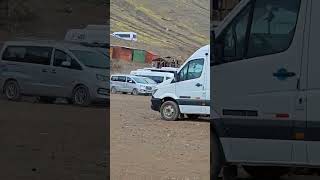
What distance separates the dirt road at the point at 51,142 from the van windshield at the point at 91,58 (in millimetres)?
1088

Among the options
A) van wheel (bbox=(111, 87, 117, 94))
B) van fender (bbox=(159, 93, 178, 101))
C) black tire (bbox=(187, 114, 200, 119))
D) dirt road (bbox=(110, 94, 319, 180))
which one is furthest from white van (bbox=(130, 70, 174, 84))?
dirt road (bbox=(110, 94, 319, 180))

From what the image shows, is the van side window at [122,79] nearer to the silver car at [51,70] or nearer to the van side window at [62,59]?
the silver car at [51,70]

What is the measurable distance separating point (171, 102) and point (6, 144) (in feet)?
24.3

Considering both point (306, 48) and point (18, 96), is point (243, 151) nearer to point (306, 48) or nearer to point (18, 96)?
point (306, 48)

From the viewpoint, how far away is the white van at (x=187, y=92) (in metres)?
16.1

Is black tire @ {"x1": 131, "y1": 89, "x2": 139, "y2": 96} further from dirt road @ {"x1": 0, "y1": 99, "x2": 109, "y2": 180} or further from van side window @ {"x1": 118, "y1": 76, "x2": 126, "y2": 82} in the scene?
dirt road @ {"x1": 0, "y1": 99, "x2": 109, "y2": 180}

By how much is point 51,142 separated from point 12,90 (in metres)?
3.03

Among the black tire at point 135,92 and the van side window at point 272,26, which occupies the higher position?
the van side window at point 272,26

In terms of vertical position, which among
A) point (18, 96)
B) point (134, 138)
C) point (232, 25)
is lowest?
point (134, 138)

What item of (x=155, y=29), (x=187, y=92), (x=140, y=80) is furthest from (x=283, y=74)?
(x=155, y=29)

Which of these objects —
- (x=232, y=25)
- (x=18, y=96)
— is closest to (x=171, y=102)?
(x=18, y=96)

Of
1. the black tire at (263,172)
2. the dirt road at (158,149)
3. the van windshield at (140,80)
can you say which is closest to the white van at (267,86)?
the black tire at (263,172)

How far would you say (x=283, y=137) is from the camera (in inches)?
263

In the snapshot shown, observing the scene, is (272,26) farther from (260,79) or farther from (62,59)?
(62,59)
